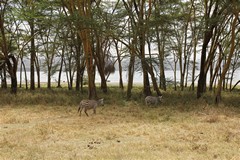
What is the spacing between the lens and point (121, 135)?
22.2 feet

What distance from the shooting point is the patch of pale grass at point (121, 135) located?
525 centimetres

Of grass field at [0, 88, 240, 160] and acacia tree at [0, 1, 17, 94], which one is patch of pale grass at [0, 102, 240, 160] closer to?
grass field at [0, 88, 240, 160]

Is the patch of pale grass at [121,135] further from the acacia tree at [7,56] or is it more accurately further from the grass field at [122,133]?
the acacia tree at [7,56]

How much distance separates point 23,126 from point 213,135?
4.92 m

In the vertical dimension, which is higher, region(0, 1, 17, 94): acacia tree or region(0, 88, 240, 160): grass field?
region(0, 1, 17, 94): acacia tree

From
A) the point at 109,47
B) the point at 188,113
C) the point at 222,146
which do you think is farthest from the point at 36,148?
the point at 109,47

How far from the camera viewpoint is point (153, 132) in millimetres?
7043

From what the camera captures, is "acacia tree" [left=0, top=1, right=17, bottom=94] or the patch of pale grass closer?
the patch of pale grass

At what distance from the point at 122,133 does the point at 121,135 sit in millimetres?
197

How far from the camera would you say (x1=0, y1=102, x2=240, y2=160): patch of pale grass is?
5.25 m

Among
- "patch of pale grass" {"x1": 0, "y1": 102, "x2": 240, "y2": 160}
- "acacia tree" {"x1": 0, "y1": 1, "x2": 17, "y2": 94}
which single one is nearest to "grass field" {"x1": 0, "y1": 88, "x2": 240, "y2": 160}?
"patch of pale grass" {"x1": 0, "y1": 102, "x2": 240, "y2": 160}

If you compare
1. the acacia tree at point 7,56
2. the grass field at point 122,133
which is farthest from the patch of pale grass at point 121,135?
the acacia tree at point 7,56

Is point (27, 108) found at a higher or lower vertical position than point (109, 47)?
Answer: lower

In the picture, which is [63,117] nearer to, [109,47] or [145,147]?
[145,147]
